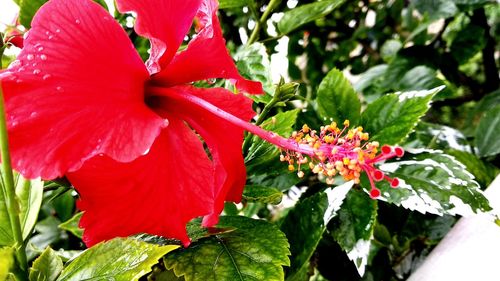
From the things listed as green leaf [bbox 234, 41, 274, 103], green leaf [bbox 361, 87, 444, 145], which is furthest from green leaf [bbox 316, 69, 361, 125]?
green leaf [bbox 234, 41, 274, 103]

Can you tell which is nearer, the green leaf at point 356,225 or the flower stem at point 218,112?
the flower stem at point 218,112

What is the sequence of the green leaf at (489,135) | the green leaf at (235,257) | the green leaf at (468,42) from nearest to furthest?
1. the green leaf at (235,257)
2. the green leaf at (489,135)
3. the green leaf at (468,42)

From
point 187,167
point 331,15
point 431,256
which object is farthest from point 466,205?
point 331,15

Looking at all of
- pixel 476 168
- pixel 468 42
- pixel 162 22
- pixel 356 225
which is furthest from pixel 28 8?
pixel 468 42

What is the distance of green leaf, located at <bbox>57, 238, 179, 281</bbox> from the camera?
0.43 meters

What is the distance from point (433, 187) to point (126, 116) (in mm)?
412

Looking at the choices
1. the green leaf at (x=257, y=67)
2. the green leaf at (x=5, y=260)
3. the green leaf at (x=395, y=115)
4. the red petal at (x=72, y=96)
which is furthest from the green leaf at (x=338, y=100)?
the green leaf at (x=5, y=260)

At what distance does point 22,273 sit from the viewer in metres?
0.45

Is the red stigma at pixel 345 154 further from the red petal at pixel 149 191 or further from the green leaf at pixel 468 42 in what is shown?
the green leaf at pixel 468 42

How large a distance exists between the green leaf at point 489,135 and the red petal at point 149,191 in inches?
27.9

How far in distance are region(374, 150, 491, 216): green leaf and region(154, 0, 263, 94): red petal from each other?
0.89 feet

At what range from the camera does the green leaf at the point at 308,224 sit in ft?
2.13

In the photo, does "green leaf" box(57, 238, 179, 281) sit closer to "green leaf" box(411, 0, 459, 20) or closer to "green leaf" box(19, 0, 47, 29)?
"green leaf" box(19, 0, 47, 29)

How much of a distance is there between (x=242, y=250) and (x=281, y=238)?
0.04 meters
